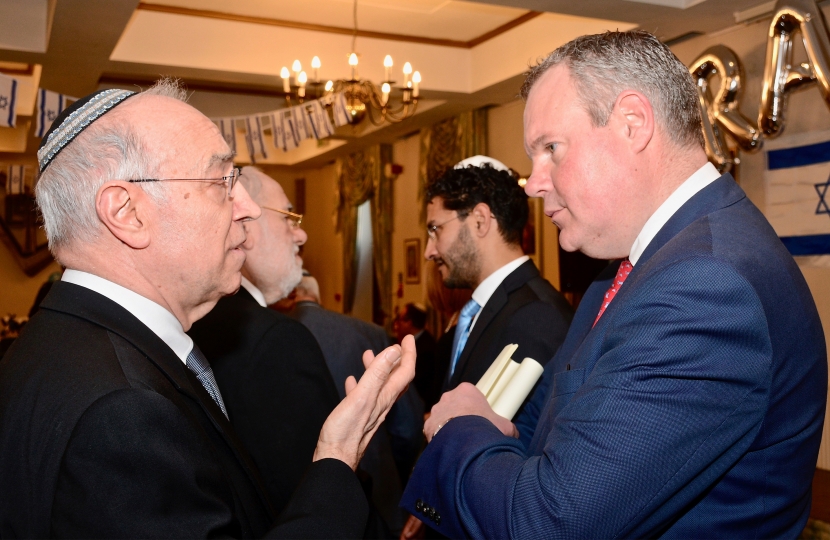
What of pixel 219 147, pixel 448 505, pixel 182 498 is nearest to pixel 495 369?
pixel 448 505

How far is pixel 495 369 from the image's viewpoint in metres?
1.96

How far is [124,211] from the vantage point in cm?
133

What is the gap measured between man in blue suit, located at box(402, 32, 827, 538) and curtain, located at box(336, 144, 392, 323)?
9.93m

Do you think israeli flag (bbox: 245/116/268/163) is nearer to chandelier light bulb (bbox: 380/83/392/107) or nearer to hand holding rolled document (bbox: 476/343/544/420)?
chandelier light bulb (bbox: 380/83/392/107)

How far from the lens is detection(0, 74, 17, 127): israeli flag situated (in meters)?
5.39

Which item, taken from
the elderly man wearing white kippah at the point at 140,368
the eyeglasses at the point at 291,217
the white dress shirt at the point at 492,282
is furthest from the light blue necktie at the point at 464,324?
the elderly man wearing white kippah at the point at 140,368

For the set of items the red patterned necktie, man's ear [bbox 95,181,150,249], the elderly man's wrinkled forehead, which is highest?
the elderly man's wrinkled forehead

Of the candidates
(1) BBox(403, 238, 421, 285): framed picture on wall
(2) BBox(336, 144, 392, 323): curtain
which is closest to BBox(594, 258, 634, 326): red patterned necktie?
(1) BBox(403, 238, 421, 285): framed picture on wall

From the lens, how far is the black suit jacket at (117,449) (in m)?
1.02

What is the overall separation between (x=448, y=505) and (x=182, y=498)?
0.51m

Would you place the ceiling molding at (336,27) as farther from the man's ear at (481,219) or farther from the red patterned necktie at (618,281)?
the red patterned necktie at (618,281)

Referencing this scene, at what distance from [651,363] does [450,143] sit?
8442 millimetres

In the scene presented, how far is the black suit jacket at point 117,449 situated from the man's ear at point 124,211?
0.42 ft

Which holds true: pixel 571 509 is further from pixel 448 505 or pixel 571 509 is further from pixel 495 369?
pixel 495 369
